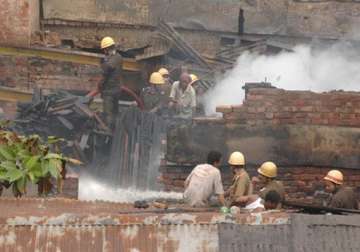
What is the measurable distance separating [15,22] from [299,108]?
370 inches

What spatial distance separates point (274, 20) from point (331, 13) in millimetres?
1493

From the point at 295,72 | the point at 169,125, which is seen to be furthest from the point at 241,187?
the point at 295,72

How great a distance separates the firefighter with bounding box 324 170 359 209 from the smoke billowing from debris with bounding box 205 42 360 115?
19.9 feet

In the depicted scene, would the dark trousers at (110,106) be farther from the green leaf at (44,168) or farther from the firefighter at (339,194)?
the green leaf at (44,168)

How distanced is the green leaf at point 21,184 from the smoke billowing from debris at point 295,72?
28.1 feet

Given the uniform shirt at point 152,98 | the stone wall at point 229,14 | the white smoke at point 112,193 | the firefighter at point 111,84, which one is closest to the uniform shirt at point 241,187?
the white smoke at point 112,193

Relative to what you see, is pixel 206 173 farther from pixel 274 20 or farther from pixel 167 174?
pixel 274 20

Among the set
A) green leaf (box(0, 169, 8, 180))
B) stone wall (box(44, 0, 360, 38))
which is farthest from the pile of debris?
stone wall (box(44, 0, 360, 38))

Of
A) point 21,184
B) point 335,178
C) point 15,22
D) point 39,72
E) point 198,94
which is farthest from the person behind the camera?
point 39,72

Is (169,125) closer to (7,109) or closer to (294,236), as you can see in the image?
(7,109)

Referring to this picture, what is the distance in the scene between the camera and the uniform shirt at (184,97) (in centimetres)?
1546

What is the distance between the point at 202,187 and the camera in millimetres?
9422

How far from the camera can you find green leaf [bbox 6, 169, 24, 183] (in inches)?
323

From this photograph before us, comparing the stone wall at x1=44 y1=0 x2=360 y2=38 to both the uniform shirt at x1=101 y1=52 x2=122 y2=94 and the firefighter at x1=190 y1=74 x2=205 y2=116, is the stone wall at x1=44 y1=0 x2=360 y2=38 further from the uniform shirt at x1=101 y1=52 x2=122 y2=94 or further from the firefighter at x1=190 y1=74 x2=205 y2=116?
the uniform shirt at x1=101 y1=52 x2=122 y2=94
